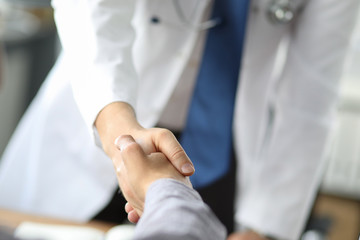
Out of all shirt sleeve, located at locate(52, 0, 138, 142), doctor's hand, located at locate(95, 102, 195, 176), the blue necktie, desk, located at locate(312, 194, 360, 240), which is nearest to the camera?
doctor's hand, located at locate(95, 102, 195, 176)

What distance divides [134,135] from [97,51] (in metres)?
0.14

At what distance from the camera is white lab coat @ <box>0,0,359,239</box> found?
826 millimetres

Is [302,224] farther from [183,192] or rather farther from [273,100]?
[183,192]

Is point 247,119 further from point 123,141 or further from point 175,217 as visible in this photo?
point 175,217

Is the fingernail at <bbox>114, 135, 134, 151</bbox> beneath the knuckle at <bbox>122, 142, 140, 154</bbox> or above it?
beneath

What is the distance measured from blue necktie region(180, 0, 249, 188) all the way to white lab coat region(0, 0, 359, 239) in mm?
33

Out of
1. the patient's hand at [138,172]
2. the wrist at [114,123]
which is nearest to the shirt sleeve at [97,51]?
the wrist at [114,123]

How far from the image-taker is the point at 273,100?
0.96 metres

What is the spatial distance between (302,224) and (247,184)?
116mm

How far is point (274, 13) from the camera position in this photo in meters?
0.81

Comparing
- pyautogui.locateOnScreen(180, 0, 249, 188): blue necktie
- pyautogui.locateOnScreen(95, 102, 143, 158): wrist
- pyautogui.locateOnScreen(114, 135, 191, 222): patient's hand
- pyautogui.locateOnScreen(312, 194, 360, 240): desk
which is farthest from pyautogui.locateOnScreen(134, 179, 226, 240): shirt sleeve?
pyautogui.locateOnScreen(312, 194, 360, 240): desk

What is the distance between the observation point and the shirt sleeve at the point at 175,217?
366 mm

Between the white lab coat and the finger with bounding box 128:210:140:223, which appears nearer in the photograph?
the finger with bounding box 128:210:140:223

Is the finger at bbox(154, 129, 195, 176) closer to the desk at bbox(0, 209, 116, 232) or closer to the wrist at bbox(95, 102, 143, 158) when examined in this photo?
the wrist at bbox(95, 102, 143, 158)
